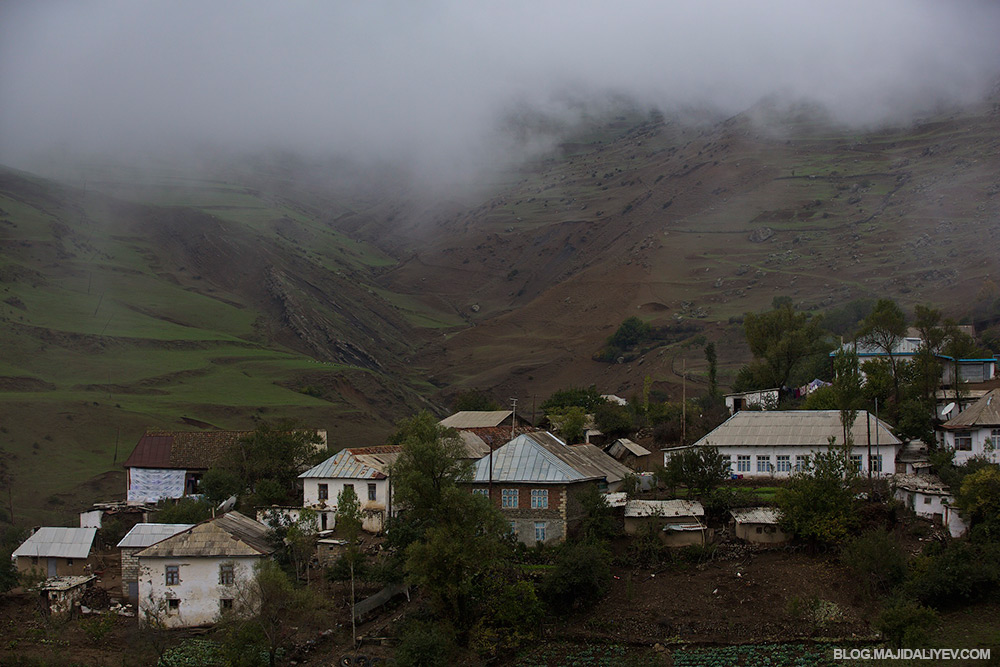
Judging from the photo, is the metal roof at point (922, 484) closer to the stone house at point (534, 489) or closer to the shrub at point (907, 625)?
the shrub at point (907, 625)

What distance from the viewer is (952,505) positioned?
3106 cm

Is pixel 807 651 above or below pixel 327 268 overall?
below

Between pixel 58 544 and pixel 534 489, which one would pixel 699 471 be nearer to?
pixel 534 489

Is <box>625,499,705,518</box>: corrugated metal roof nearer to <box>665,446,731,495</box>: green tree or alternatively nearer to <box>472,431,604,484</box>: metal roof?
<box>665,446,731,495</box>: green tree

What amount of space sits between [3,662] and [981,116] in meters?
163

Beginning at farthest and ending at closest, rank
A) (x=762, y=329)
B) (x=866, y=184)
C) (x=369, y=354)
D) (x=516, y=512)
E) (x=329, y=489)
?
(x=866, y=184)
(x=369, y=354)
(x=762, y=329)
(x=329, y=489)
(x=516, y=512)

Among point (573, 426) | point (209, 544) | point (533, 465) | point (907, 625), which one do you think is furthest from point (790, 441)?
point (209, 544)

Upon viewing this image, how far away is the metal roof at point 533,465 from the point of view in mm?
35594

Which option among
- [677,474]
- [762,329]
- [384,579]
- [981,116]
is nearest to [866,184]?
[981,116]

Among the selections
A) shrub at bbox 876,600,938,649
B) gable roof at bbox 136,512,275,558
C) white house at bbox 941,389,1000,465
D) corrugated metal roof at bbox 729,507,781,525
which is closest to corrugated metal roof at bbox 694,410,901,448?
white house at bbox 941,389,1000,465

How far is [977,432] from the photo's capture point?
121ft

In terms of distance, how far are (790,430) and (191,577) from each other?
2417 cm

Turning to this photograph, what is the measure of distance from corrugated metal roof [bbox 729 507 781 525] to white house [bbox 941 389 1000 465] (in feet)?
27.7

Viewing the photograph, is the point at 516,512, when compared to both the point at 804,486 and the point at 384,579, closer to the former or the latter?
the point at 384,579
